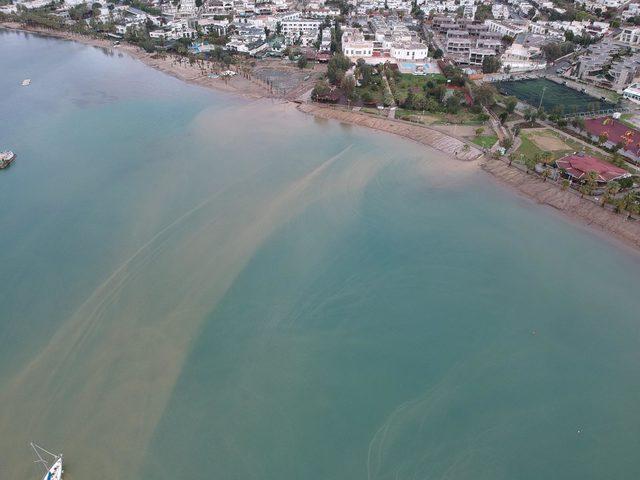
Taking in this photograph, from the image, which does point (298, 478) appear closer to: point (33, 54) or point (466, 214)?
point (466, 214)

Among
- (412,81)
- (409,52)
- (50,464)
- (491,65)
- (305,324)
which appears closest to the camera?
(50,464)

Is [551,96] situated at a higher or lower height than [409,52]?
lower

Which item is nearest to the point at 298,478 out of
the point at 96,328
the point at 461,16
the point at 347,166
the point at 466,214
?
the point at 96,328

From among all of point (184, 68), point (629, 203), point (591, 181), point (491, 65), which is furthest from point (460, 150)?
point (184, 68)

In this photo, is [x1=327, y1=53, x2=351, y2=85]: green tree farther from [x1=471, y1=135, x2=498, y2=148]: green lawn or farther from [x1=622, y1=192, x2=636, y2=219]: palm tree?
[x1=622, y1=192, x2=636, y2=219]: palm tree

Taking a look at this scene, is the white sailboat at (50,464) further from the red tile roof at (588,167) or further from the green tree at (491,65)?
the green tree at (491,65)

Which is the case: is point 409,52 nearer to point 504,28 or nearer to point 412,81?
point 412,81

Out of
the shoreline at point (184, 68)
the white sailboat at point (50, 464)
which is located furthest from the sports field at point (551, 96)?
the white sailboat at point (50, 464)
